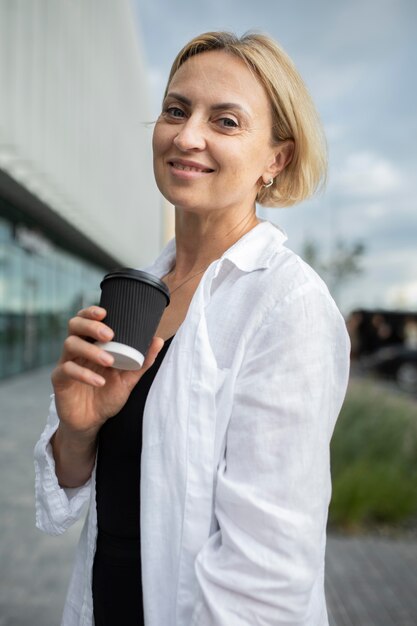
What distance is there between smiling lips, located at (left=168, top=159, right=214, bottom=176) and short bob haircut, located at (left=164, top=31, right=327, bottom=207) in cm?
21

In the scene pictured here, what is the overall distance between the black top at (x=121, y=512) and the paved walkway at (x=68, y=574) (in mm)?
2418

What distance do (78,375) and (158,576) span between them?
0.44 meters

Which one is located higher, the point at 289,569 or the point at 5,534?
the point at 289,569

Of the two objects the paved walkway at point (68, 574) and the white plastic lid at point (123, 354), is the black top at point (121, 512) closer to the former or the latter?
the white plastic lid at point (123, 354)

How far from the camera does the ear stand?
1.50m

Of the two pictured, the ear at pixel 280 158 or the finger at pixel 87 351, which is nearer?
the finger at pixel 87 351

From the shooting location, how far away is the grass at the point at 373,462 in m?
5.18

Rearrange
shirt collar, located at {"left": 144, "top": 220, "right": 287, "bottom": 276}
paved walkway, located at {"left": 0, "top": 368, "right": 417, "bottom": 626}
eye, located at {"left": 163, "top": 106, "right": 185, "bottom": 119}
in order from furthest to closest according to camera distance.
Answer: paved walkway, located at {"left": 0, "top": 368, "right": 417, "bottom": 626}, eye, located at {"left": 163, "top": 106, "right": 185, "bottom": 119}, shirt collar, located at {"left": 144, "top": 220, "right": 287, "bottom": 276}

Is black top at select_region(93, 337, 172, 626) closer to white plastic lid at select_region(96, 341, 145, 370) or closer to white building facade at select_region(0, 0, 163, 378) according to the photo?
white plastic lid at select_region(96, 341, 145, 370)

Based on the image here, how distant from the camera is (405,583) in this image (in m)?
4.13

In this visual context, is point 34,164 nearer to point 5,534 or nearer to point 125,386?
point 5,534

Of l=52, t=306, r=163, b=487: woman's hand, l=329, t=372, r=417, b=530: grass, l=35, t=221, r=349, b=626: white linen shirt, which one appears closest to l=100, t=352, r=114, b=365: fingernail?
l=52, t=306, r=163, b=487: woman's hand

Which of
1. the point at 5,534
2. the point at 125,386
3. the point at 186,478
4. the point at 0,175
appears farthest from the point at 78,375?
the point at 0,175

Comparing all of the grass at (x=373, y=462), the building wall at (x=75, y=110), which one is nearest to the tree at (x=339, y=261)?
the building wall at (x=75, y=110)
